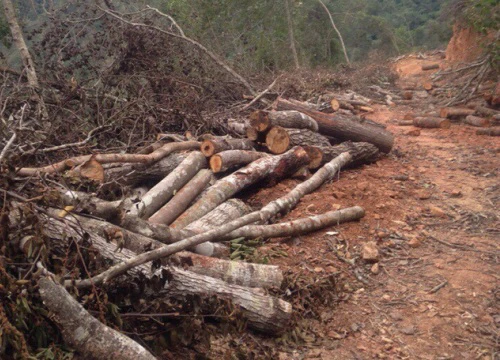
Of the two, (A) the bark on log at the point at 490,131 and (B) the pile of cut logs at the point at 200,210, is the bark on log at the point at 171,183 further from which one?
Answer: (A) the bark on log at the point at 490,131

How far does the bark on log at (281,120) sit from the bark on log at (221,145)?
0.28 metres

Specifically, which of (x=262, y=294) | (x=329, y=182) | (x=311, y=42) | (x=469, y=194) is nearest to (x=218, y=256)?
(x=262, y=294)

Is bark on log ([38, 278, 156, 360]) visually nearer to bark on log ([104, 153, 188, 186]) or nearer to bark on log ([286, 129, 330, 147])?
bark on log ([104, 153, 188, 186])

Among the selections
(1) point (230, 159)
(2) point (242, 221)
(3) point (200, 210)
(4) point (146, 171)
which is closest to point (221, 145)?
(1) point (230, 159)

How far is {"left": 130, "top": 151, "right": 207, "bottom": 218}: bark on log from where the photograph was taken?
16.0 feet

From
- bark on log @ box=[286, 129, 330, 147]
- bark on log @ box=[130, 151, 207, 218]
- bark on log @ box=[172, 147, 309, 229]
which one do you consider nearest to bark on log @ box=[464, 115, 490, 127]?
bark on log @ box=[286, 129, 330, 147]

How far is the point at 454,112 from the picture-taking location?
10.1 m

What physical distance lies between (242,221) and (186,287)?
1.01 metres

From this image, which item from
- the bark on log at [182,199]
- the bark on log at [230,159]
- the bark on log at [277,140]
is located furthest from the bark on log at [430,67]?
the bark on log at [182,199]

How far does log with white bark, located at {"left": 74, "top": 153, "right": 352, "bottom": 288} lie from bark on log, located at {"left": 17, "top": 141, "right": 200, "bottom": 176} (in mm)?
1527

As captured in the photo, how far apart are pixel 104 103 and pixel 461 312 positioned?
5.44 m

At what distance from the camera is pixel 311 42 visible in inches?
944

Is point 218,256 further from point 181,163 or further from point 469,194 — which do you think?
point 469,194

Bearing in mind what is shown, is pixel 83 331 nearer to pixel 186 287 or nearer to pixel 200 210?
pixel 186 287
